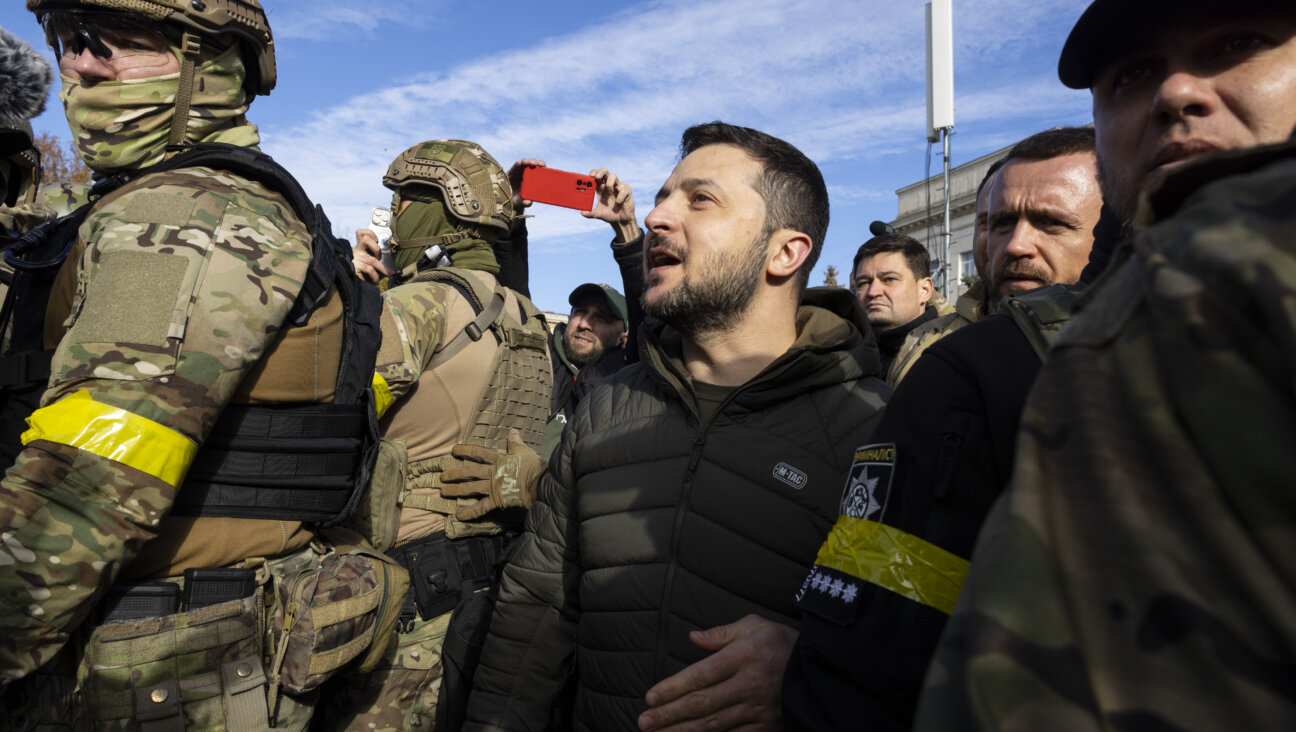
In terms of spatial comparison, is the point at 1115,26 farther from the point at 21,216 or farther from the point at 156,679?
the point at 21,216

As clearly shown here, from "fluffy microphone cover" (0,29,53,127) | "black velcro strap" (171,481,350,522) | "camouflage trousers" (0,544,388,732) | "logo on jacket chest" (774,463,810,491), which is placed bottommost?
"camouflage trousers" (0,544,388,732)

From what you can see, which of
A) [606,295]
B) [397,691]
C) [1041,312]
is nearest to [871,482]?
[1041,312]

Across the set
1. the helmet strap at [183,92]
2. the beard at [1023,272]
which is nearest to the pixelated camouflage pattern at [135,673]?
the helmet strap at [183,92]

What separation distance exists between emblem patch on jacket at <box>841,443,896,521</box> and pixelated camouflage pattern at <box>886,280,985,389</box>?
1824mm

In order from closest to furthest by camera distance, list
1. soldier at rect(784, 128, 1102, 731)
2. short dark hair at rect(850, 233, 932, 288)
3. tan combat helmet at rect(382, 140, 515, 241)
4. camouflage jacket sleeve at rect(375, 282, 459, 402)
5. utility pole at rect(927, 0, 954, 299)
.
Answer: soldier at rect(784, 128, 1102, 731)
camouflage jacket sleeve at rect(375, 282, 459, 402)
tan combat helmet at rect(382, 140, 515, 241)
short dark hair at rect(850, 233, 932, 288)
utility pole at rect(927, 0, 954, 299)

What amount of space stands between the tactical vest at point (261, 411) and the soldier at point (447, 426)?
421 millimetres

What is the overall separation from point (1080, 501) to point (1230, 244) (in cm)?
22

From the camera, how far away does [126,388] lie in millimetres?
1952

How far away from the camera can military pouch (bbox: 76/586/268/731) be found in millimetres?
2096

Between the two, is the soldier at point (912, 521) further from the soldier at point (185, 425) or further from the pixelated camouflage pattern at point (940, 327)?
the pixelated camouflage pattern at point (940, 327)

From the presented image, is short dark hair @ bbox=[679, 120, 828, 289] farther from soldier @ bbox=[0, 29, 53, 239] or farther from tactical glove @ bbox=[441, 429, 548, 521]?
soldier @ bbox=[0, 29, 53, 239]

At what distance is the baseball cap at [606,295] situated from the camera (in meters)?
6.84

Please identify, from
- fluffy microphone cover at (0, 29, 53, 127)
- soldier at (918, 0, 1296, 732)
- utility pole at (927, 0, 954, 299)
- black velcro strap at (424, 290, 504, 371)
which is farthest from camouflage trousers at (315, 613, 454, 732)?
utility pole at (927, 0, 954, 299)

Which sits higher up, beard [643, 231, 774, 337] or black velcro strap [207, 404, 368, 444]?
beard [643, 231, 774, 337]
